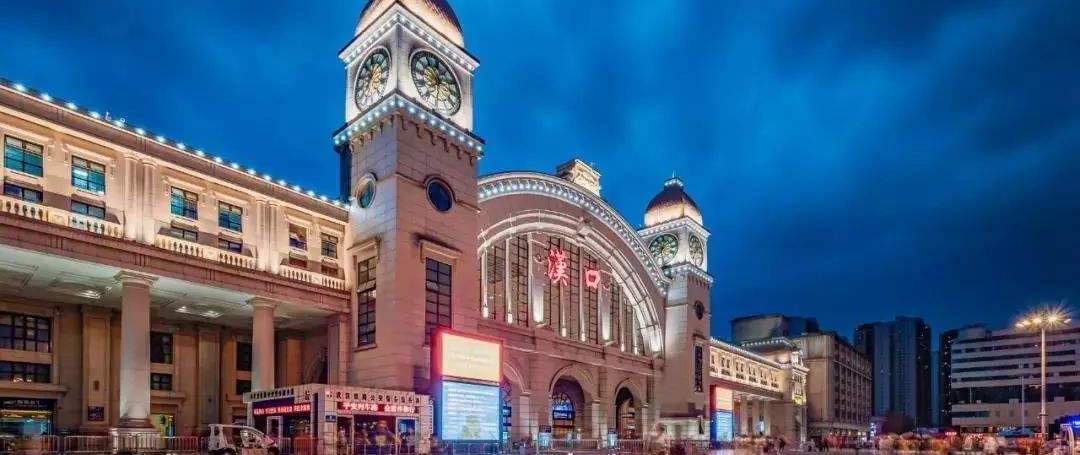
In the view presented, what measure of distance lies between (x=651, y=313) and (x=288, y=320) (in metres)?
33.4

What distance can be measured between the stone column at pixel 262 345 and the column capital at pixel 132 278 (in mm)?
5426

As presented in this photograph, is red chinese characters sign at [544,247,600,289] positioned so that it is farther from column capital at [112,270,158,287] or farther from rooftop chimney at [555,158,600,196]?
column capital at [112,270,158,287]

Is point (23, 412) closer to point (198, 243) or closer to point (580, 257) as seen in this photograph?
point (198, 243)

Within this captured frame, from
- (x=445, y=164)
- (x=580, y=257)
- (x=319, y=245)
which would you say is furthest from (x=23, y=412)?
(x=580, y=257)

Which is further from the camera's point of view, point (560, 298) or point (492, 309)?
point (560, 298)

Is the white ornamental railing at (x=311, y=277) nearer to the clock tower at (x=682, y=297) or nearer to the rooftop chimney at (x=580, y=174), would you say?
the rooftop chimney at (x=580, y=174)

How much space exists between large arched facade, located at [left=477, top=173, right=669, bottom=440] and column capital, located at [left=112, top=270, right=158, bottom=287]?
1988cm

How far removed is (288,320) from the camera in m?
39.8

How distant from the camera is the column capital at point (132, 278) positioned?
95.7 ft

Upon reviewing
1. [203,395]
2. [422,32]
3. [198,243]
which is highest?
[422,32]

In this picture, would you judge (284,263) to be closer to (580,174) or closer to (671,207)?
(580,174)

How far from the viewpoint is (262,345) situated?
3434cm

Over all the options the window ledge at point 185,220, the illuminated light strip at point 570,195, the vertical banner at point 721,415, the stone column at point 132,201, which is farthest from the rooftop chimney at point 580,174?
the stone column at point 132,201

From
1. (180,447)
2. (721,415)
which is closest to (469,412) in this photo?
(180,447)
